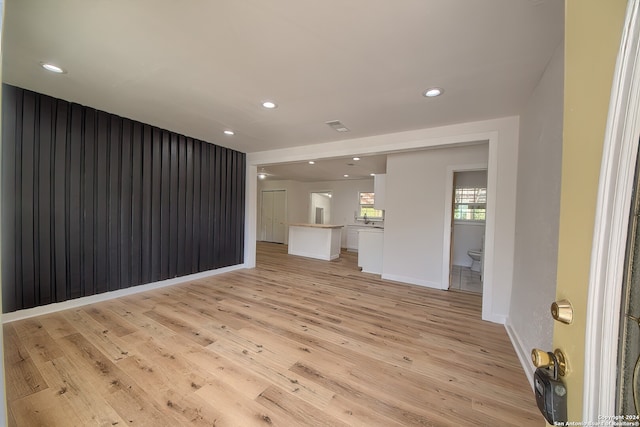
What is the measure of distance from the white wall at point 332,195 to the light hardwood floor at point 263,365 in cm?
483

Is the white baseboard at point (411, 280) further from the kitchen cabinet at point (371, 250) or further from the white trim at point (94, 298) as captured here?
the white trim at point (94, 298)

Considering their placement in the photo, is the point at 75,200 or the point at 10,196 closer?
the point at 10,196

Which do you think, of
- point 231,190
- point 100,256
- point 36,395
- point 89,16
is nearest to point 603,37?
point 89,16

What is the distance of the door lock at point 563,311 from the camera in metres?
0.63

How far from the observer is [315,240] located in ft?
21.7

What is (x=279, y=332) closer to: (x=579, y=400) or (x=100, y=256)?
(x=579, y=400)

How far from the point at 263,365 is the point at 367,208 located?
20.6 feet

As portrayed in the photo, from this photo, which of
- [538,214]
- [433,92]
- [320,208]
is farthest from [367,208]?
[538,214]

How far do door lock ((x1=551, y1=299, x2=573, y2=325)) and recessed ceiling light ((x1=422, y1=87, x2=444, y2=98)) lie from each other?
7.17 ft

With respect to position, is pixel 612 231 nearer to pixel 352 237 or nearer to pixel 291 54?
pixel 291 54

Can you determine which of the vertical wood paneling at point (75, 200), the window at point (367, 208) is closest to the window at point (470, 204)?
the window at point (367, 208)

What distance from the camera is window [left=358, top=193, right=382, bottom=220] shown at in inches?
304

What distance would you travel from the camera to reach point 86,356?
6.72ft

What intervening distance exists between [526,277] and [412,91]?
2056 millimetres
